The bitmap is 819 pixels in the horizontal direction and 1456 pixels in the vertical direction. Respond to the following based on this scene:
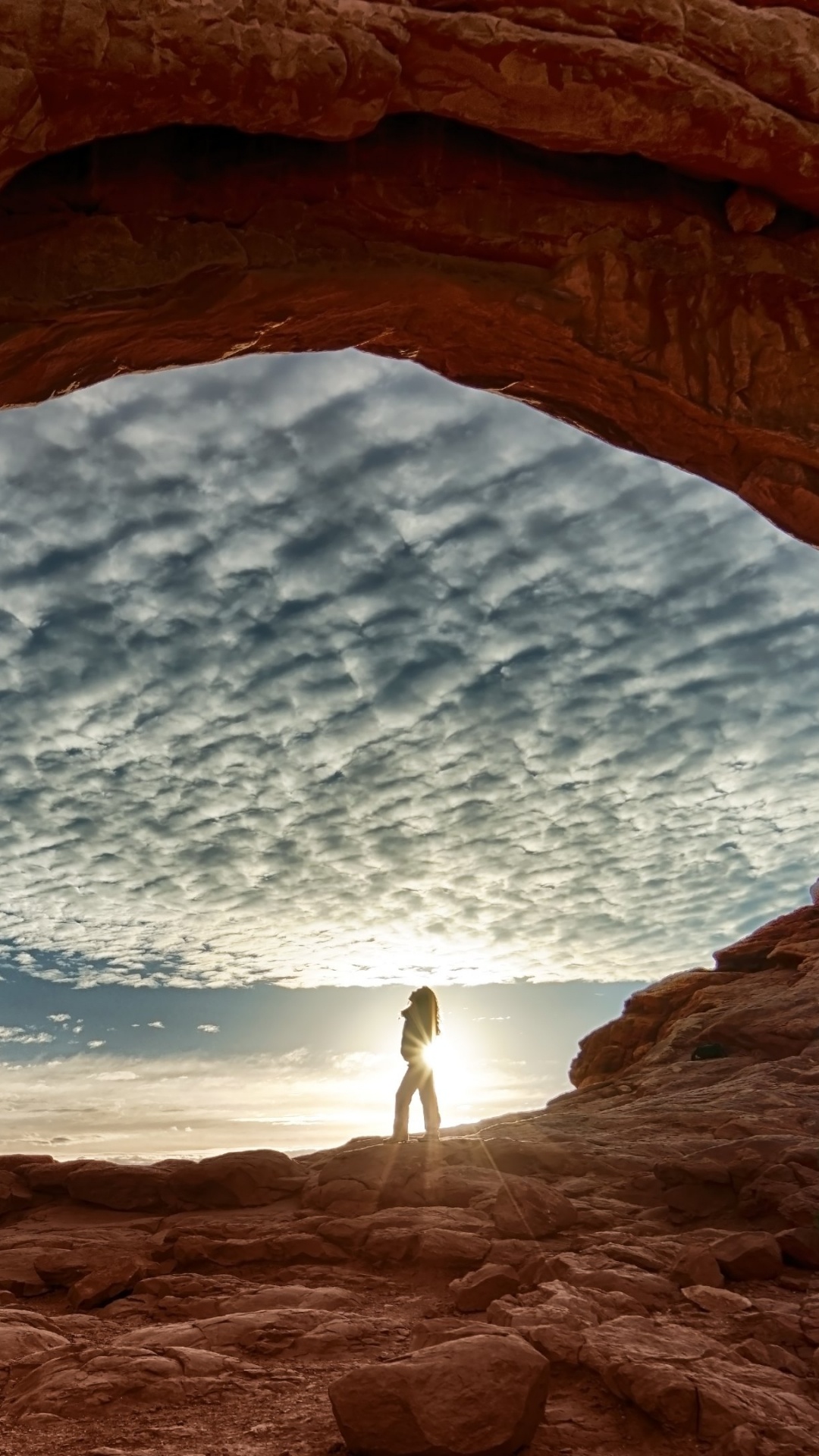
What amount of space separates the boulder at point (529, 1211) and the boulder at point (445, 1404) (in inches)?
188

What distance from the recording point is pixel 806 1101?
1500cm

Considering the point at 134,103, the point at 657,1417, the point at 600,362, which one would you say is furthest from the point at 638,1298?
the point at 134,103

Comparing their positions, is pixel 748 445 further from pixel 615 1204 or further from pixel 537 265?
pixel 615 1204

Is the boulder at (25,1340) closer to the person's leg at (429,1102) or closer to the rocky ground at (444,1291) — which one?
the rocky ground at (444,1291)

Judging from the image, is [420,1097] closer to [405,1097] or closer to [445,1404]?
[405,1097]

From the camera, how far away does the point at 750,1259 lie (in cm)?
922

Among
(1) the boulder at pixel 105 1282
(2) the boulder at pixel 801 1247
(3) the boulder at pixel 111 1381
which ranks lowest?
(2) the boulder at pixel 801 1247

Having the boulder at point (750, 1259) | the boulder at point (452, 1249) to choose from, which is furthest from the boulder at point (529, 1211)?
the boulder at point (750, 1259)

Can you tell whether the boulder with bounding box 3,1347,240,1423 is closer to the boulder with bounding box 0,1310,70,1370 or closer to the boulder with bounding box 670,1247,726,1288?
the boulder with bounding box 0,1310,70,1370

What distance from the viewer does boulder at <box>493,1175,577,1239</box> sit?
34.1 ft

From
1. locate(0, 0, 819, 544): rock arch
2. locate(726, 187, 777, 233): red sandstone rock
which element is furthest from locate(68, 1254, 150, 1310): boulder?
locate(726, 187, 777, 233): red sandstone rock

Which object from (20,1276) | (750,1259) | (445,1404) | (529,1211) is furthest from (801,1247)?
(20,1276)

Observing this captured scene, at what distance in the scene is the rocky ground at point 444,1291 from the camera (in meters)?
5.89

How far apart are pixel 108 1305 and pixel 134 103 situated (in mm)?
12740
